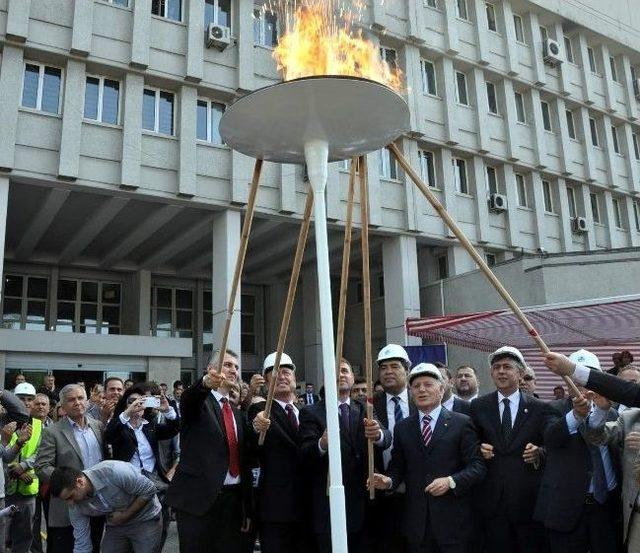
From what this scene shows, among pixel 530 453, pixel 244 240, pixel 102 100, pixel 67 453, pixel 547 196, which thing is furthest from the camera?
pixel 547 196

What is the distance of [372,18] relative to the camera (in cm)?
1862

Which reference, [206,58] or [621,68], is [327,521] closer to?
[206,58]

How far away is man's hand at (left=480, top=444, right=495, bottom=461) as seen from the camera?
4.38 metres

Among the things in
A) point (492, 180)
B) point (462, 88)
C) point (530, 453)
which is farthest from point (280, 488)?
point (462, 88)

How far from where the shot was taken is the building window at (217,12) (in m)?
17.1

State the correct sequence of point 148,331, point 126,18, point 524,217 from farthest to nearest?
point 524,217 → point 148,331 → point 126,18

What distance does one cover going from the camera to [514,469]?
4535 millimetres

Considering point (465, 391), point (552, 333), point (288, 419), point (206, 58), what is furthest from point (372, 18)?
point (288, 419)

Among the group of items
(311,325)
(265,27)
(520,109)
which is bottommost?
(311,325)

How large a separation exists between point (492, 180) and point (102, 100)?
13.1 metres

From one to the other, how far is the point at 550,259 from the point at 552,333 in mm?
7020

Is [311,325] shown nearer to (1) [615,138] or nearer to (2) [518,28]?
(2) [518,28]

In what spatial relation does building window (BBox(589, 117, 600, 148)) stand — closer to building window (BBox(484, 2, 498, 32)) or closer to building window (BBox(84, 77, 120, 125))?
building window (BBox(484, 2, 498, 32))

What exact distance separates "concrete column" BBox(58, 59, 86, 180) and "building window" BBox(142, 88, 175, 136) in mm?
1625
